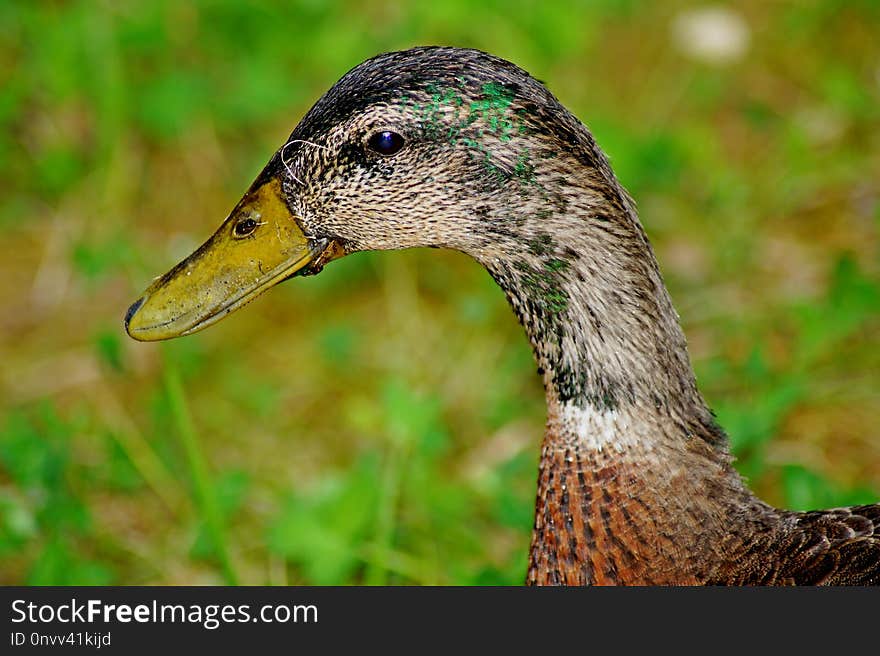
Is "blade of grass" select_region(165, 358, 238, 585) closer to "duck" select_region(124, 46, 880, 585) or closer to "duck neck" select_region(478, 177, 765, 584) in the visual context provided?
"duck" select_region(124, 46, 880, 585)

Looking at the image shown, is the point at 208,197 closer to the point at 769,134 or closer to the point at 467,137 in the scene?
the point at 769,134

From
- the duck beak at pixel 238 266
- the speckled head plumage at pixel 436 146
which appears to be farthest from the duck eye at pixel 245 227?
the speckled head plumage at pixel 436 146

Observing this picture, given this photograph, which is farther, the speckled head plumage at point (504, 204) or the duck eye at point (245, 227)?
the duck eye at point (245, 227)

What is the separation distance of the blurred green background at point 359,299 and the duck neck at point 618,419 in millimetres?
559

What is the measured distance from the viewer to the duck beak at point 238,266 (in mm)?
2053

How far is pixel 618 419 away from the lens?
2006 millimetres

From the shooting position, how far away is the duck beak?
2.05m

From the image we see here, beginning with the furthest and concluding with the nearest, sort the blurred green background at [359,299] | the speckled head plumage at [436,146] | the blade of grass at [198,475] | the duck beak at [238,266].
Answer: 1. the blurred green background at [359,299]
2. the blade of grass at [198,475]
3. the duck beak at [238,266]
4. the speckled head plumage at [436,146]

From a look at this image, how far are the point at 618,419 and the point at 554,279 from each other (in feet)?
0.90

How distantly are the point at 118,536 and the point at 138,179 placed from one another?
1.63 m

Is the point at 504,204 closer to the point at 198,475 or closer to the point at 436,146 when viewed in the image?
the point at 436,146

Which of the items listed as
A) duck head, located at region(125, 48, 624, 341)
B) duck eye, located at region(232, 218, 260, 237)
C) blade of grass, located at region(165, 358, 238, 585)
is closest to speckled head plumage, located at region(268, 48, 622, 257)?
duck head, located at region(125, 48, 624, 341)

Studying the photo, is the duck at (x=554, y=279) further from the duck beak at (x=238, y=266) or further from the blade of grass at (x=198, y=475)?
the blade of grass at (x=198, y=475)

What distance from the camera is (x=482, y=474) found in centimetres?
314
